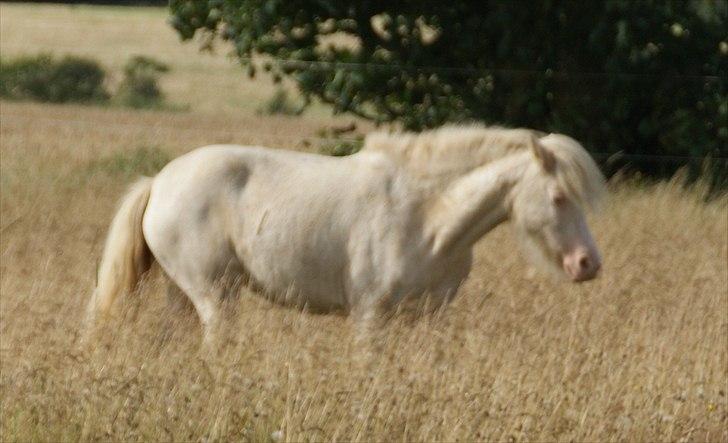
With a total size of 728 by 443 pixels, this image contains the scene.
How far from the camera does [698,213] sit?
11.4 meters

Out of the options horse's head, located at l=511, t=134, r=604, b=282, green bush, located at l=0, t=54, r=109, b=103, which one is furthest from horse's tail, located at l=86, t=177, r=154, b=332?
green bush, located at l=0, t=54, r=109, b=103

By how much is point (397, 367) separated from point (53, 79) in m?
16.4

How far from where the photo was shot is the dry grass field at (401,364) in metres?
5.13

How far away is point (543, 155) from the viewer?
6.74m

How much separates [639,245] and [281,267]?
154 inches

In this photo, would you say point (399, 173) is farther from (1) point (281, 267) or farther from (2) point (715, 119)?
(2) point (715, 119)

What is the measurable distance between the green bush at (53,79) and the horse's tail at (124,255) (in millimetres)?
8587

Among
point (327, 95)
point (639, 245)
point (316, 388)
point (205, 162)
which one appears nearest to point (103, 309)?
point (205, 162)

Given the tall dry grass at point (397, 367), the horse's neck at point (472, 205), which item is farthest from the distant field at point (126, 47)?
the horse's neck at point (472, 205)

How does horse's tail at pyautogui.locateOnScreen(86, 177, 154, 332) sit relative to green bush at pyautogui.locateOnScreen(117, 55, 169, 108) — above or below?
above

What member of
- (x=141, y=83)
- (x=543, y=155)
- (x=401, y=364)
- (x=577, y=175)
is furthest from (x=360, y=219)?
(x=141, y=83)

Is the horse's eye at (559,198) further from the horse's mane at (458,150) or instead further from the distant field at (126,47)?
the distant field at (126,47)

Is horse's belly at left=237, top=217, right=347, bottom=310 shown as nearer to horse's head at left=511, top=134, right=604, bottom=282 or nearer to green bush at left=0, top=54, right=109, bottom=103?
horse's head at left=511, top=134, right=604, bottom=282

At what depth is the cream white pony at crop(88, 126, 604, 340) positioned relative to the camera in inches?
267
